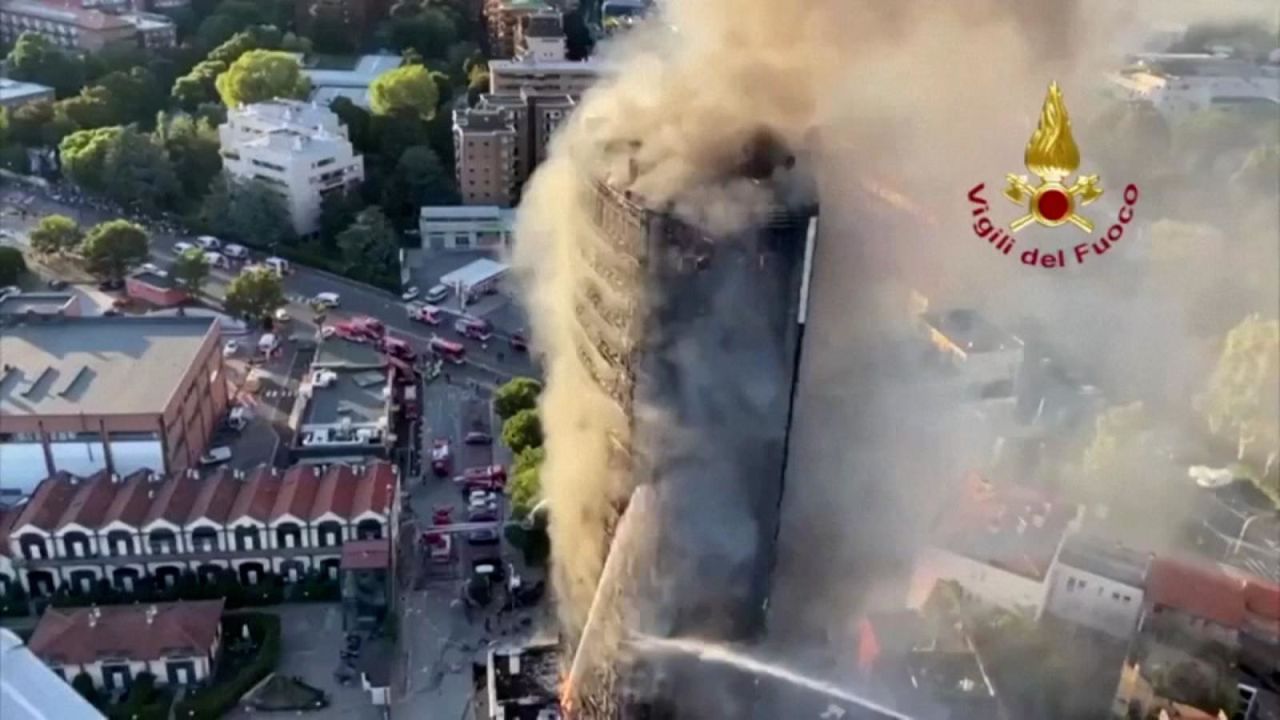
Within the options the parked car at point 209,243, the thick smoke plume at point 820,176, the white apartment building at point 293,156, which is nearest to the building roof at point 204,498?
the thick smoke plume at point 820,176

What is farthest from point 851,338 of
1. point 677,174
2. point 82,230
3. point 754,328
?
point 82,230

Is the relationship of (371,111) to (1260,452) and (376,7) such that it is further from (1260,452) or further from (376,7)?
(1260,452)

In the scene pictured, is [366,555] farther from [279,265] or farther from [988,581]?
[279,265]

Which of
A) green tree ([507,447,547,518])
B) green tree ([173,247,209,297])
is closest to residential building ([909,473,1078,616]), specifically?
green tree ([507,447,547,518])

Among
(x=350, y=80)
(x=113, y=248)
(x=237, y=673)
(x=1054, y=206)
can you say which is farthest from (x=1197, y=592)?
(x=350, y=80)

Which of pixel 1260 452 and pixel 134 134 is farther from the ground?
pixel 134 134

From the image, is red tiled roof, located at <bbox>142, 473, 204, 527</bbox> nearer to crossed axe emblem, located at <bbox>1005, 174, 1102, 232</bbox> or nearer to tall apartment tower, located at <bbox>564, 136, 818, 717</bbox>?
tall apartment tower, located at <bbox>564, 136, 818, 717</bbox>
